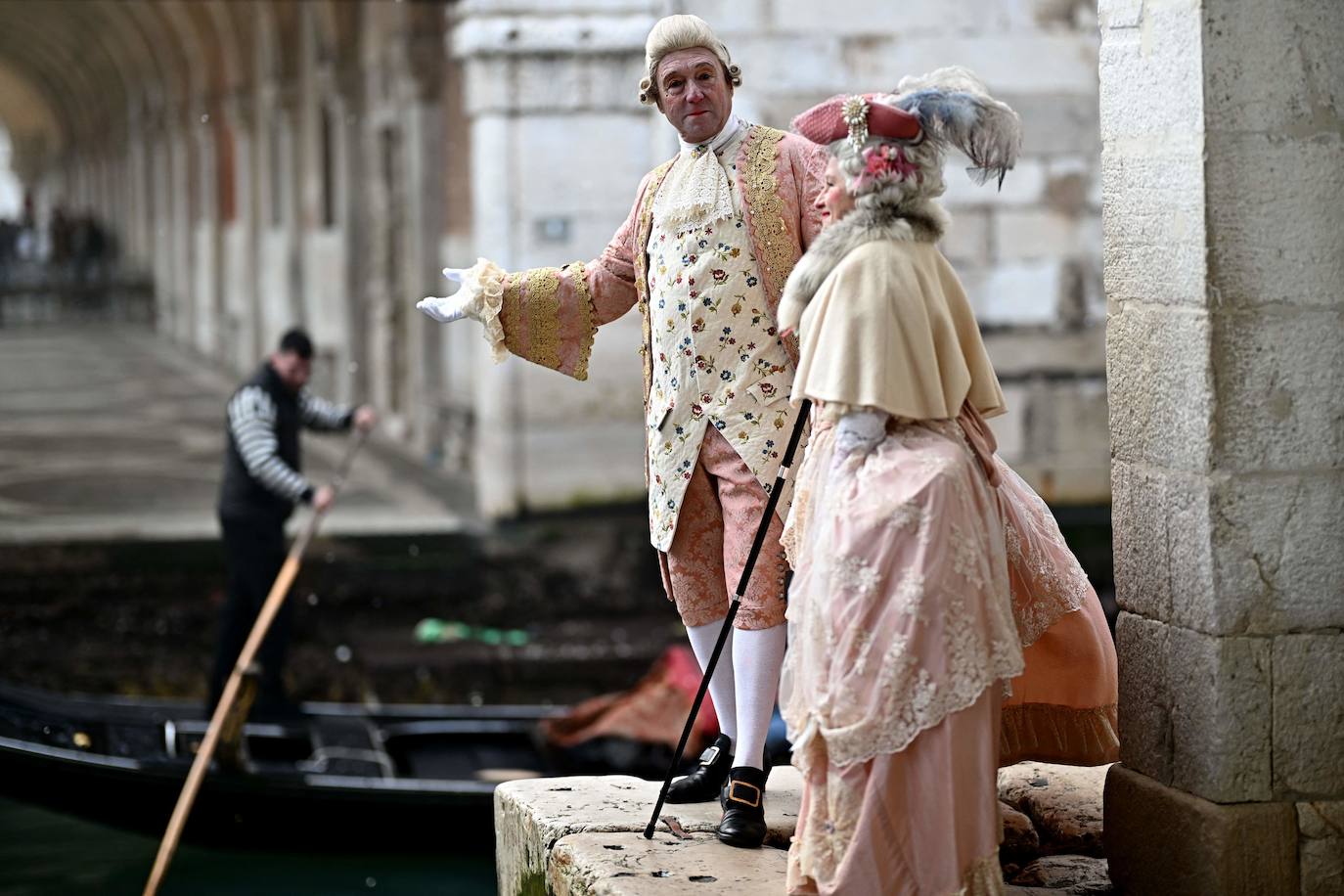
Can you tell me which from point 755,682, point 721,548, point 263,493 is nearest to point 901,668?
point 755,682

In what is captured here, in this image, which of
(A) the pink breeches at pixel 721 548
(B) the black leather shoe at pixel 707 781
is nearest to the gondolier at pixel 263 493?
(B) the black leather shoe at pixel 707 781

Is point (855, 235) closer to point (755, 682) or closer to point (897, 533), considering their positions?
point (897, 533)

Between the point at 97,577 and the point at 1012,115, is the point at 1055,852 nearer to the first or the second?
the point at 1012,115

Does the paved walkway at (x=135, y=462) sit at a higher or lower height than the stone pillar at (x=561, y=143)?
lower

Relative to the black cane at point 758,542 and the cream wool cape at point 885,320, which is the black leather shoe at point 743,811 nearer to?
the black cane at point 758,542

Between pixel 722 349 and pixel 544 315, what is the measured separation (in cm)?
45

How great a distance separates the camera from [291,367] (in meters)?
7.81

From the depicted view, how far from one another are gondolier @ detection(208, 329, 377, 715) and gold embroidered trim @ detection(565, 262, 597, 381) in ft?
12.6

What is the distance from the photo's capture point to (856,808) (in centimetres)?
305

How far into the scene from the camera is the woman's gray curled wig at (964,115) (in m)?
3.17

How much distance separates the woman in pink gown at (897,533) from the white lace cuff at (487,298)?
81cm

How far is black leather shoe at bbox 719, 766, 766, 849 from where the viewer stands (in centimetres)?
363

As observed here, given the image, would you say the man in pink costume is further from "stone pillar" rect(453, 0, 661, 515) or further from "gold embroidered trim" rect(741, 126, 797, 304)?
"stone pillar" rect(453, 0, 661, 515)

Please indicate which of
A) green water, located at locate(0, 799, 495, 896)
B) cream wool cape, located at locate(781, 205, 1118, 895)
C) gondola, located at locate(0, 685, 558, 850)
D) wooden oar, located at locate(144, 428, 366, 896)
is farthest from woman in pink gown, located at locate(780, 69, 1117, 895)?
green water, located at locate(0, 799, 495, 896)
